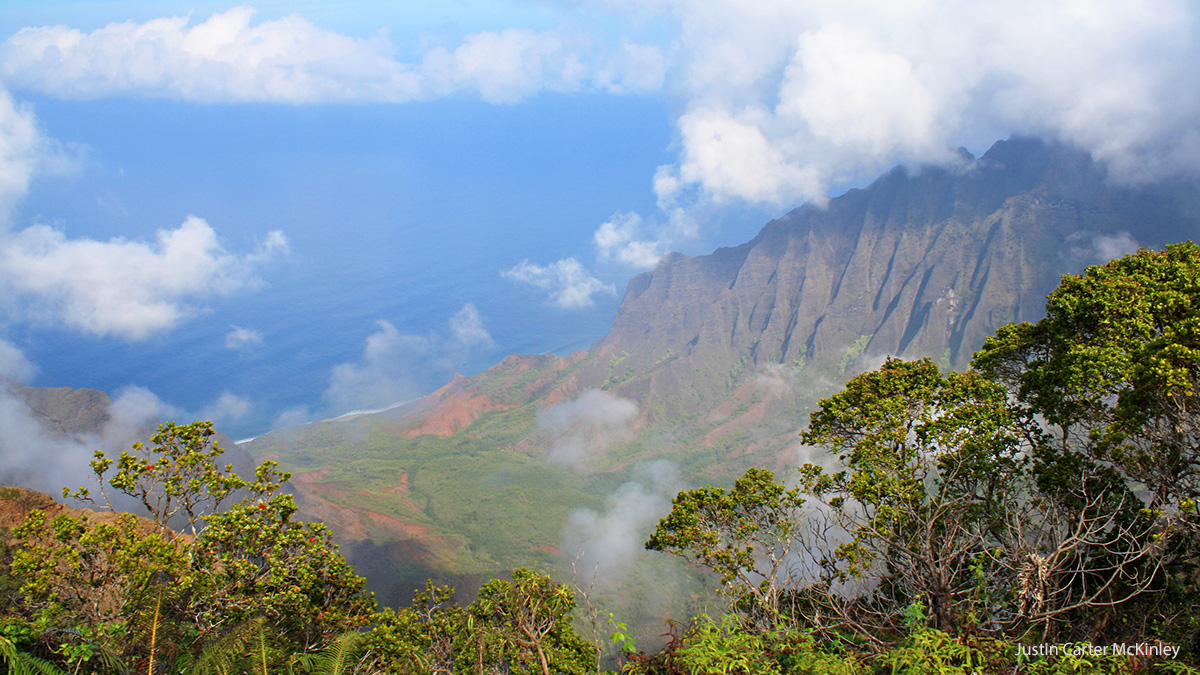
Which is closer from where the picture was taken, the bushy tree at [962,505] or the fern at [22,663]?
the fern at [22,663]

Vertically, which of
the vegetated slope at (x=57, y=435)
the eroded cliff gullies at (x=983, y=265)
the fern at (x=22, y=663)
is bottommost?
the fern at (x=22, y=663)

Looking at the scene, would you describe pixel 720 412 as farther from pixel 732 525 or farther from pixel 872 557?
pixel 872 557

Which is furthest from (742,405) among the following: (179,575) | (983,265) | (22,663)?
(22,663)

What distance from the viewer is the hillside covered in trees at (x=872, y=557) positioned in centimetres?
1177

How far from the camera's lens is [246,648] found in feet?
38.2

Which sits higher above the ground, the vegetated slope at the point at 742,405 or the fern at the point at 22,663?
the vegetated slope at the point at 742,405

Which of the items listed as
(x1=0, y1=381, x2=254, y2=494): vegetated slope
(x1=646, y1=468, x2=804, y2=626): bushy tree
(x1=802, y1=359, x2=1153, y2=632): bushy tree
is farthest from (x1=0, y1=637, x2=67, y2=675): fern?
(x1=0, y1=381, x2=254, y2=494): vegetated slope

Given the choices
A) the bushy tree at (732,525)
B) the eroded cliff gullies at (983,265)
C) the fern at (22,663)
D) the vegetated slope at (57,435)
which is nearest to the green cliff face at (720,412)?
the eroded cliff gullies at (983,265)

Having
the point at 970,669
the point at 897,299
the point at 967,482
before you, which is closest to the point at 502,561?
the point at 967,482

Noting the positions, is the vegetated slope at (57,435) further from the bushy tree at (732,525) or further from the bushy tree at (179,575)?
the bushy tree at (732,525)

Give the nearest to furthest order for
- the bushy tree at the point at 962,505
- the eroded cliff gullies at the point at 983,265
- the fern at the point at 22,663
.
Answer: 1. the fern at the point at 22,663
2. the bushy tree at the point at 962,505
3. the eroded cliff gullies at the point at 983,265

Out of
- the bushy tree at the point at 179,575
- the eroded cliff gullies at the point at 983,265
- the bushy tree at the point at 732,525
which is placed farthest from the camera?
the eroded cliff gullies at the point at 983,265

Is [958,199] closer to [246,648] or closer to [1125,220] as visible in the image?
[1125,220]

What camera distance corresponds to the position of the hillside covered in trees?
38.6 feet
